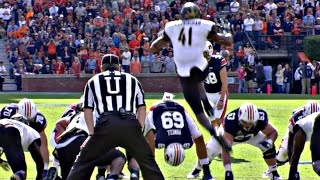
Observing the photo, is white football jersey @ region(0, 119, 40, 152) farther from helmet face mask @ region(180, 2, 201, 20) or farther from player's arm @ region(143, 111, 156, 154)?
helmet face mask @ region(180, 2, 201, 20)

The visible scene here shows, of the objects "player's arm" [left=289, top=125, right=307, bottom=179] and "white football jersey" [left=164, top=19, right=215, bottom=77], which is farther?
"white football jersey" [left=164, top=19, right=215, bottom=77]

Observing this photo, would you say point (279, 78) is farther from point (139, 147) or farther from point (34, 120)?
point (139, 147)

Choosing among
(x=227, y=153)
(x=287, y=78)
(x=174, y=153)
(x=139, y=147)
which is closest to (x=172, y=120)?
(x=174, y=153)

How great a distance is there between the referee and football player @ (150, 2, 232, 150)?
1.64 m

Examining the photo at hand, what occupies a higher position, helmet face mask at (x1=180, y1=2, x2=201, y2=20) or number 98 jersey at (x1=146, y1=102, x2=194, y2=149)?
helmet face mask at (x1=180, y1=2, x2=201, y2=20)

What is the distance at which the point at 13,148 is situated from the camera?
1095 cm

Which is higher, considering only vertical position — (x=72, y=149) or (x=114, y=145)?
(x=114, y=145)

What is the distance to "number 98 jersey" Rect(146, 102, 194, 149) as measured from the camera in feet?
41.0

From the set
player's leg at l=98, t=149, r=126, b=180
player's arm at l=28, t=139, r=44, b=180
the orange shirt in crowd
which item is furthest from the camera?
the orange shirt in crowd

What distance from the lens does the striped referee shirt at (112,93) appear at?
1009cm

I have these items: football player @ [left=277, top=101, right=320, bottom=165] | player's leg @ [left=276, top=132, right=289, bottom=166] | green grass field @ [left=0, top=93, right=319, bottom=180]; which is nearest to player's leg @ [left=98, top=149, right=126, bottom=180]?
green grass field @ [left=0, top=93, right=319, bottom=180]

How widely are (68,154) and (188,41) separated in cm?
211

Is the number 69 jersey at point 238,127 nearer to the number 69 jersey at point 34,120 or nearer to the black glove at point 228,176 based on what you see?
the black glove at point 228,176

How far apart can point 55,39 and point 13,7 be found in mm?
3544
